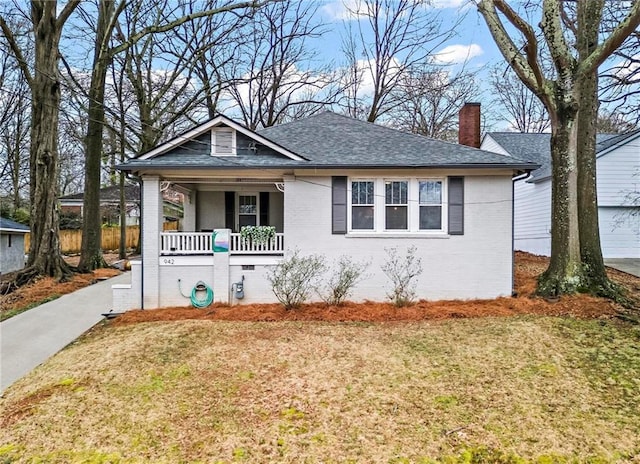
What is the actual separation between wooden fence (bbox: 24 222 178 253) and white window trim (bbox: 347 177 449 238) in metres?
18.3

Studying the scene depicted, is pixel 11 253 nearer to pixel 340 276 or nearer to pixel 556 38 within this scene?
pixel 340 276

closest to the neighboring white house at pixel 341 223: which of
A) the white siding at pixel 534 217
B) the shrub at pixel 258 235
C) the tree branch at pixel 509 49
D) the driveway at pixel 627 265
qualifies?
the shrub at pixel 258 235

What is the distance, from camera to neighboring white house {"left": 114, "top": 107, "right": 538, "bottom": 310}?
28.9 ft

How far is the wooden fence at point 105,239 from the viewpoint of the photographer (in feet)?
74.3

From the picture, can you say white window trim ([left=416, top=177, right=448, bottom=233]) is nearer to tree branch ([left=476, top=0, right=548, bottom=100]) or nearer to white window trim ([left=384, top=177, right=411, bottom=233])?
white window trim ([left=384, top=177, right=411, bottom=233])

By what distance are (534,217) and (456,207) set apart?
30.7 feet

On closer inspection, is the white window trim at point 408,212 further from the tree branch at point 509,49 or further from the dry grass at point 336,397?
the tree branch at point 509,49

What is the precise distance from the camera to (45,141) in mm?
11898

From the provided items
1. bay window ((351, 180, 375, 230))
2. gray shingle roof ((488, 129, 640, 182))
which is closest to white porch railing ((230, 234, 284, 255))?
bay window ((351, 180, 375, 230))

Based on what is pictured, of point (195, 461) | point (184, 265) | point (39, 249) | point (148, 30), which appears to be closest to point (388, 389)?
point (195, 461)

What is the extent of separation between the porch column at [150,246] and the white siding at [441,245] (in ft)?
9.92

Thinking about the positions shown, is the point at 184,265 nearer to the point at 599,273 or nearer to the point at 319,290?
the point at 319,290

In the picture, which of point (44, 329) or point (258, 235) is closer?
point (44, 329)

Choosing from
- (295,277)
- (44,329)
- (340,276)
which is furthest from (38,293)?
(340,276)
